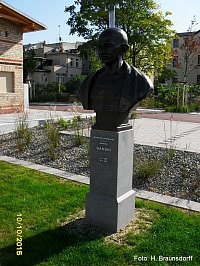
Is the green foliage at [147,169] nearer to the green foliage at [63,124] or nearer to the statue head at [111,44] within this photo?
the statue head at [111,44]

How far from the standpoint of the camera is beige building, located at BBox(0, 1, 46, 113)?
1407cm

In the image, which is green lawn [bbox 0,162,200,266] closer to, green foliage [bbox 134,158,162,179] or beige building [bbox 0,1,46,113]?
green foliage [bbox 134,158,162,179]

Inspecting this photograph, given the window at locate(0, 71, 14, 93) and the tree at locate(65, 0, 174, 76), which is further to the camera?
the tree at locate(65, 0, 174, 76)

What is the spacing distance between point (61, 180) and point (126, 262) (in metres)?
2.58

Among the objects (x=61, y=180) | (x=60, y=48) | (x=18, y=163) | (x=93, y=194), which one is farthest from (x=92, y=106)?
(x=60, y=48)

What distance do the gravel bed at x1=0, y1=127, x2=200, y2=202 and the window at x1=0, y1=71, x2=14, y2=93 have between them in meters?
6.45

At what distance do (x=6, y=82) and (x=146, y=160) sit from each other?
34.7ft

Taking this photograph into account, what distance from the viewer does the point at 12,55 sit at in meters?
14.8

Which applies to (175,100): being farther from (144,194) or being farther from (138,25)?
(144,194)

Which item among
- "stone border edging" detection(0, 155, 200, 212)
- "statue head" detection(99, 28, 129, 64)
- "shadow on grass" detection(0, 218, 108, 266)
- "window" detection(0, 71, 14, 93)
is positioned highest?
"window" detection(0, 71, 14, 93)
